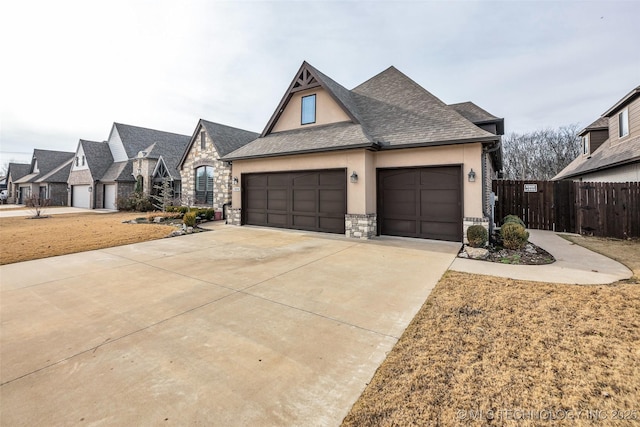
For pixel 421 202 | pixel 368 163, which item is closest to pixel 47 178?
pixel 368 163

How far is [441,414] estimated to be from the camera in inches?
79.9

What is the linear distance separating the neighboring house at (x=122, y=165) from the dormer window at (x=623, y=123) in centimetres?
2930

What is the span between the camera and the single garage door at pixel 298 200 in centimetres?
1087

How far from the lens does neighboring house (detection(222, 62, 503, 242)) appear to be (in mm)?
9023

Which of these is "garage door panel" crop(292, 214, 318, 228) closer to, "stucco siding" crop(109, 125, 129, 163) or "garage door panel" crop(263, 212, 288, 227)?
"garage door panel" crop(263, 212, 288, 227)

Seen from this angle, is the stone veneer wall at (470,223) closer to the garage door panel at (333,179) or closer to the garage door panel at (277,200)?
the garage door panel at (333,179)

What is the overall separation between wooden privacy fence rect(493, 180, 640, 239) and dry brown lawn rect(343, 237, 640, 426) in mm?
8604

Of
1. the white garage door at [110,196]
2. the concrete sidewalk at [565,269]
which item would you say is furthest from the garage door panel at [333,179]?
the white garage door at [110,196]

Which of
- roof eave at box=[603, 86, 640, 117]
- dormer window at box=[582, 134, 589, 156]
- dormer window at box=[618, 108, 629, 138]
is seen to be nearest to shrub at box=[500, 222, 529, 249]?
roof eave at box=[603, 86, 640, 117]

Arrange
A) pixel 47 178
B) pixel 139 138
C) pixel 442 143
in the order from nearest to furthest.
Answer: pixel 442 143
pixel 139 138
pixel 47 178

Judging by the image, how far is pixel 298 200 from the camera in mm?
11867

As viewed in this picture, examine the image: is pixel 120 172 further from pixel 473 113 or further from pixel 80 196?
pixel 473 113

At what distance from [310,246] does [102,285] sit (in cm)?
522

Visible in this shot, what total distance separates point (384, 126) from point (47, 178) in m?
40.1
